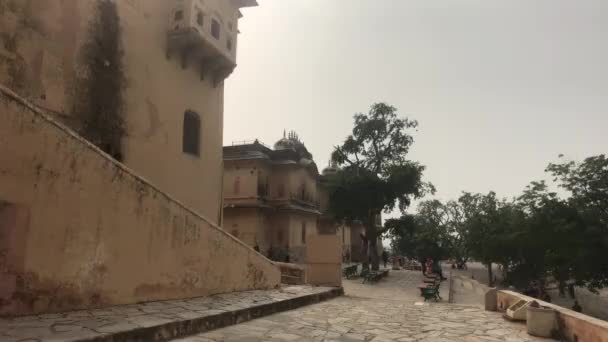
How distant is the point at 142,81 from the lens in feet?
41.8

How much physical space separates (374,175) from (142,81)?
18453mm

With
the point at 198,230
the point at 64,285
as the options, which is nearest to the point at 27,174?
the point at 64,285

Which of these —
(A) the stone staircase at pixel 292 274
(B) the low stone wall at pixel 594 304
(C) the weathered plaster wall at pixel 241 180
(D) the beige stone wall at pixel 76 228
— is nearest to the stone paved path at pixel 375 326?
(D) the beige stone wall at pixel 76 228

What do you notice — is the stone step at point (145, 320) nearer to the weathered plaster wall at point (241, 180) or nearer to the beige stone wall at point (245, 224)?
the beige stone wall at point (245, 224)

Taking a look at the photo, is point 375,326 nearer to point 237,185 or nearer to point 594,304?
point 237,185

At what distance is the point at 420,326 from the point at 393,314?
1491 mm

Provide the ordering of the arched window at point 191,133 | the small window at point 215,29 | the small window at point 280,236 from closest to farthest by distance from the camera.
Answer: the arched window at point 191,133 < the small window at point 215,29 < the small window at point 280,236

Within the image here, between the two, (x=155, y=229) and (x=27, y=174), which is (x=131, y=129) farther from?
(x=27, y=174)

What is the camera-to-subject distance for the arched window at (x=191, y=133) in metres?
14.8

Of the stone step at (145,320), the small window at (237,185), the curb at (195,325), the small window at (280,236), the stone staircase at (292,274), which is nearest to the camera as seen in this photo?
the stone step at (145,320)

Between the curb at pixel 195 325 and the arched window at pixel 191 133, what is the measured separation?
23.8 ft

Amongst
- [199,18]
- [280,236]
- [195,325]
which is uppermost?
[199,18]

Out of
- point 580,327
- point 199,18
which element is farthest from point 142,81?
point 580,327

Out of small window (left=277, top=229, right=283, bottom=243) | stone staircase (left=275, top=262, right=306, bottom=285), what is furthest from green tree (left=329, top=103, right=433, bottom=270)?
stone staircase (left=275, top=262, right=306, bottom=285)
